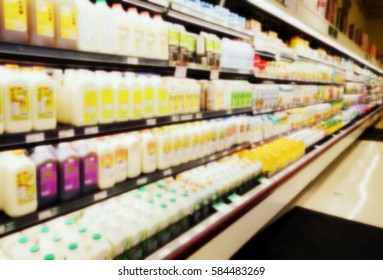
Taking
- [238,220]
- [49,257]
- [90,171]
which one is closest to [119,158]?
[90,171]

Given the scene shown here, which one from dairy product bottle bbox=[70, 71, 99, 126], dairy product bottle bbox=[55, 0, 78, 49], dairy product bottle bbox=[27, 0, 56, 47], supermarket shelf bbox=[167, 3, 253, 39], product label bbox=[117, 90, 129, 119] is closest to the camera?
dairy product bottle bbox=[27, 0, 56, 47]

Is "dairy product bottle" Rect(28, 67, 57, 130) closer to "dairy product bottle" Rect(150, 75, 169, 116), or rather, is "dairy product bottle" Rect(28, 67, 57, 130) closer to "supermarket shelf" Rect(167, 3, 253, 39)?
"dairy product bottle" Rect(150, 75, 169, 116)

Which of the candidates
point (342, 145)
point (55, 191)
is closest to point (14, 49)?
point (55, 191)

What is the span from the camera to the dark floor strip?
2.88 meters

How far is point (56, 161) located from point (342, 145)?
645cm

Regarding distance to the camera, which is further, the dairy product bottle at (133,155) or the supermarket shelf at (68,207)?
the dairy product bottle at (133,155)

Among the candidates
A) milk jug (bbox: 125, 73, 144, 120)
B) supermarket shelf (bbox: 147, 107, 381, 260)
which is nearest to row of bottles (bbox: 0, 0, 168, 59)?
milk jug (bbox: 125, 73, 144, 120)

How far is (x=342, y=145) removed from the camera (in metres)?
6.67

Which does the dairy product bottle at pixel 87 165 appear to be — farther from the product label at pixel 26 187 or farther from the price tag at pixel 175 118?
the price tag at pixel 175 118

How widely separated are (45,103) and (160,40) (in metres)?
0.94

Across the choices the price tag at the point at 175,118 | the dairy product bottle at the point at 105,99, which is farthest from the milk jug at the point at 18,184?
the price tag at the point at 175,118

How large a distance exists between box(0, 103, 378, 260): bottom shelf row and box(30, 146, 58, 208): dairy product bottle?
21 centimetres

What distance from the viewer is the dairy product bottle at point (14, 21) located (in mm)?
1317

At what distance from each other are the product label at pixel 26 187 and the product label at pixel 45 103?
0.93 feet
